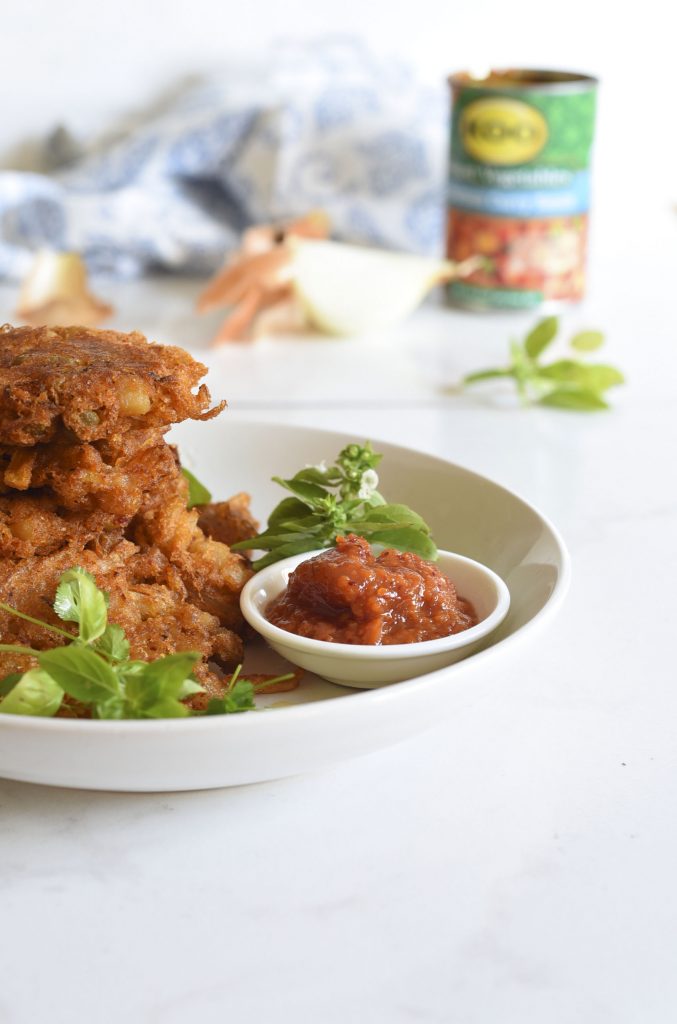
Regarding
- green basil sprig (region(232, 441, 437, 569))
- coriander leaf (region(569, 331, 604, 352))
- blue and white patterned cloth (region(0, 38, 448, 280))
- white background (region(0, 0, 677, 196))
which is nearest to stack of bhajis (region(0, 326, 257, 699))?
green basil sprig (region(232, 441, 437, 569))

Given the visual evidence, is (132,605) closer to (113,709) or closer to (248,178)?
(113,709)

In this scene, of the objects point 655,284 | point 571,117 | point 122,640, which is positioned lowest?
point 655,284

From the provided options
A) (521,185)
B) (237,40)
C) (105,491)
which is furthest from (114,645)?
(237,40)

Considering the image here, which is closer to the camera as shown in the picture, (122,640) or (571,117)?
(122,640)

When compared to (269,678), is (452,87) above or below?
above

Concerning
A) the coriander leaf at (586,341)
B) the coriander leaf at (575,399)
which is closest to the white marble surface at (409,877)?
the coriander leaf at (575,399)

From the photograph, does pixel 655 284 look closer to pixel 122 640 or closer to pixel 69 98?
pixel 69 98

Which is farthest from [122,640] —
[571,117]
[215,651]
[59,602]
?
[571,117]
